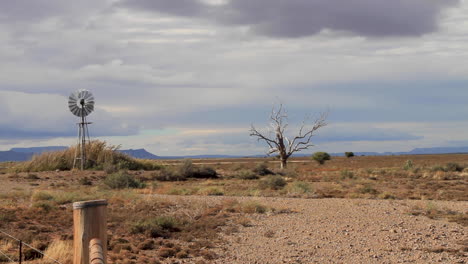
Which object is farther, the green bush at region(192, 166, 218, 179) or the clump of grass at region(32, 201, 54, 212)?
the green bush at region(192, 166, 218, 179)

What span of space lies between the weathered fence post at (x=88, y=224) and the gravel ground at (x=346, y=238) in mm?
7602

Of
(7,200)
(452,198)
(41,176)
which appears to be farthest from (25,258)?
(41,176)

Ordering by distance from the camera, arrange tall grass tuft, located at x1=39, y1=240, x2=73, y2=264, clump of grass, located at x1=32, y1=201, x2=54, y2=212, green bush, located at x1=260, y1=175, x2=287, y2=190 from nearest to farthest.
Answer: tall grass tuft, located at x1=39, y1=240, x2=73, y2=264
clump of grass, located at x1=32, y1=201, x2=54, y2=212
green bush, located at x1=260, y1=175, x2=287, y2=190

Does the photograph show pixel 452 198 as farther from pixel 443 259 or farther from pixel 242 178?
pixel 242 178

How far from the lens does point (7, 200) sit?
66.4 feet

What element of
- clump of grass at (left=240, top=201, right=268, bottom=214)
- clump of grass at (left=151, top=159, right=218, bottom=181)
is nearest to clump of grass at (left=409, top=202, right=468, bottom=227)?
clump of grass at (left=240, top=201, right=268, bottom=214)

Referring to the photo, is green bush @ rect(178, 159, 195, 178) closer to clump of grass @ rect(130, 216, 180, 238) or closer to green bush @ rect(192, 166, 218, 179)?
green bush @ rect(192, 166, 218, 179)

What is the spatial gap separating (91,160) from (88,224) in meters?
42.0

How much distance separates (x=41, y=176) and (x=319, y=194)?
69.0 feet

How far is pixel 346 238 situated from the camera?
535 inches

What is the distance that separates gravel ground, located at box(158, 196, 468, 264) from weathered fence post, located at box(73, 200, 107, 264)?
24.9ft

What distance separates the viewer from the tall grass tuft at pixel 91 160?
42500mm

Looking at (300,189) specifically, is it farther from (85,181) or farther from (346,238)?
(85,181)

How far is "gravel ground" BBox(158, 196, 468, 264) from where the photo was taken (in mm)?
11750
